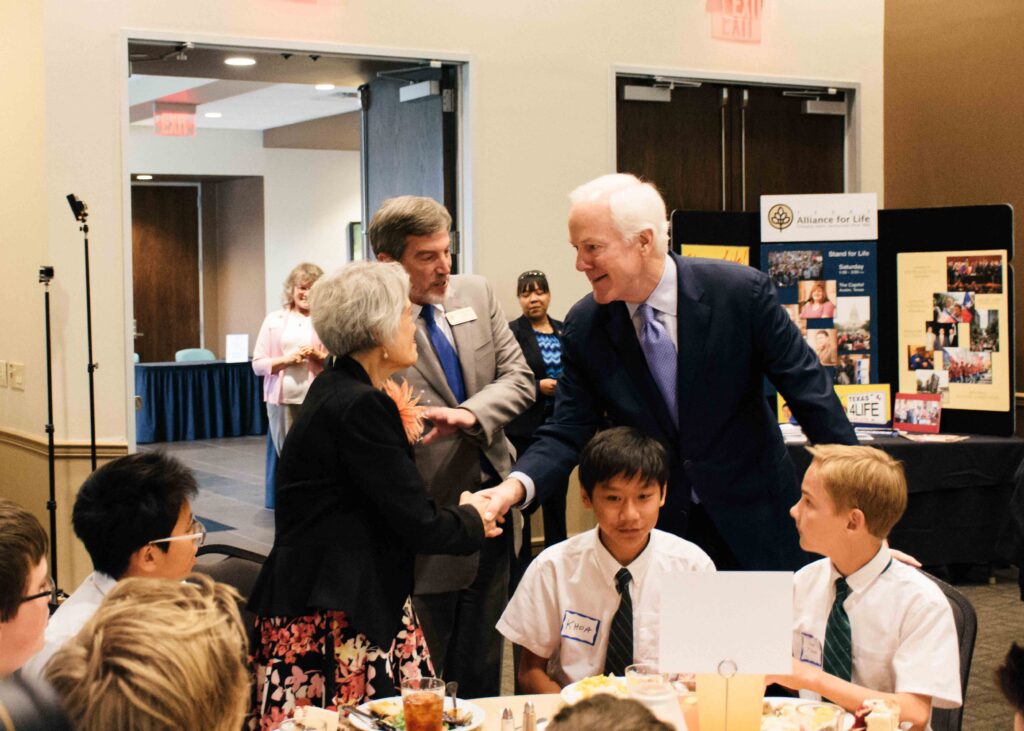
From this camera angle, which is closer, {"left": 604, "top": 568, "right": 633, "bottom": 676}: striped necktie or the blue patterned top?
{"left": 604, "top": 568, "right": 633, "bottom": 676}: striped necktie

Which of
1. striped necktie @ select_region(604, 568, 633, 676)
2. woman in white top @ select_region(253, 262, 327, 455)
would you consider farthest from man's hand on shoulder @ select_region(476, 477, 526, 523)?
woman in white top @ select_region(253, 262, 327, 455)

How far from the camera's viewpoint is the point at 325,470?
2.45 m

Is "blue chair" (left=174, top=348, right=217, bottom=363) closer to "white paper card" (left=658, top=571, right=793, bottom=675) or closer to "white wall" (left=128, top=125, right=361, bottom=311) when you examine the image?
"white wall" (left=128, top=125, right=361, bottom=311)

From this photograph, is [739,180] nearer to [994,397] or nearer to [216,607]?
[994,397]

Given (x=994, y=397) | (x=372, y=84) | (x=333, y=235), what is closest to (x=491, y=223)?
(x=372, y=84)

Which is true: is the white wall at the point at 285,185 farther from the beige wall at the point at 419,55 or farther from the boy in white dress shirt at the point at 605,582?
the boy in white dress shirt at the point at 605,582

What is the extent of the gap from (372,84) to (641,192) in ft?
12.8

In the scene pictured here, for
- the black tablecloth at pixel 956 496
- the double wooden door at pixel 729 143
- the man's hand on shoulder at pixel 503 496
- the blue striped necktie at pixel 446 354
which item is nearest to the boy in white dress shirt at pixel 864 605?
the man's hand on shoulder at pixel 503 496

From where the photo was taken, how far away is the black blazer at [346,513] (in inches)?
95.5

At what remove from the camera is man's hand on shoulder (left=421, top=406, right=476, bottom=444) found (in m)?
2.98

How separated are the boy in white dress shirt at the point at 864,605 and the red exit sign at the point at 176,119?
10466mm

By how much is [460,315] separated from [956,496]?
3501 mm

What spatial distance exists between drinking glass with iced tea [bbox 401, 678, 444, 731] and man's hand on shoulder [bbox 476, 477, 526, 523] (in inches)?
29.8

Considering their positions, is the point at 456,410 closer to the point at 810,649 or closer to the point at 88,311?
the point at 810,649
